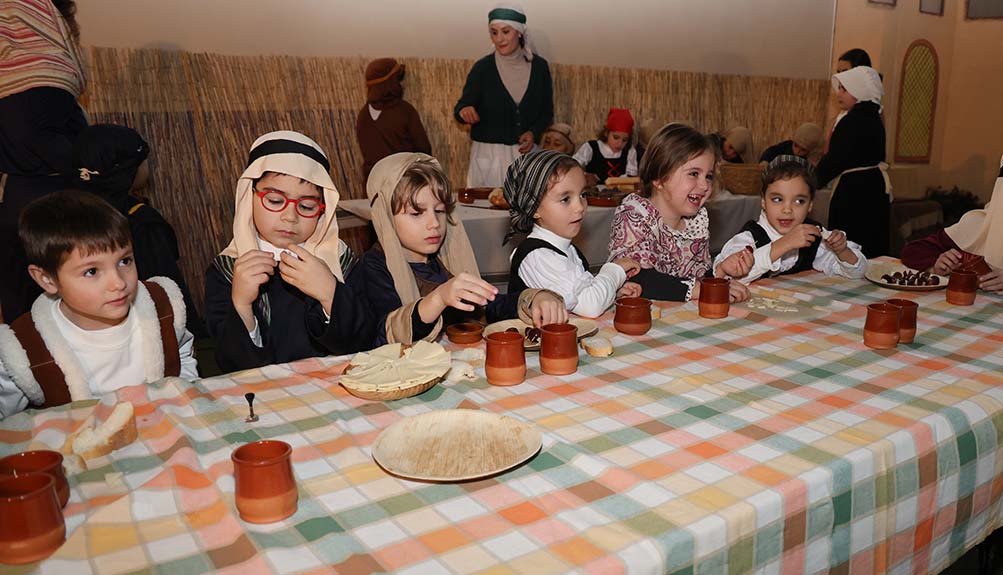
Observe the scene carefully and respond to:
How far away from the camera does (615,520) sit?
1083mm

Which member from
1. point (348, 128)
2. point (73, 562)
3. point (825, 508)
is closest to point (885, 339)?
point (825, 508)

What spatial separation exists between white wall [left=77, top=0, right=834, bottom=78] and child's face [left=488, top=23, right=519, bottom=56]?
870 millimetres

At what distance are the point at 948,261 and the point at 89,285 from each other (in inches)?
119

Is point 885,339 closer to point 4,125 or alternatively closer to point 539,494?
point 539,494

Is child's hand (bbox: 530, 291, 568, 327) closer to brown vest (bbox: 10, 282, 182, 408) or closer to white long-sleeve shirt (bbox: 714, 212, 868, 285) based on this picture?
white long-sleeve shirt (bbox: 714, 212, 868, 285)

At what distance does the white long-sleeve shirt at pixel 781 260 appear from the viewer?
284cm

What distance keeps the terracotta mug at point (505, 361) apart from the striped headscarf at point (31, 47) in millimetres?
2192

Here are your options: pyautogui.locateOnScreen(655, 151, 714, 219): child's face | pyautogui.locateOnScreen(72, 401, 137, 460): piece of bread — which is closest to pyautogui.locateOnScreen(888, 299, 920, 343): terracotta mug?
pyautogui.locateOnScreen(655, 151, 714, 219): child's face

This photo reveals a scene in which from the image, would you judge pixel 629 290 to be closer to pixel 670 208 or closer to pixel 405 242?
pixel 670 208

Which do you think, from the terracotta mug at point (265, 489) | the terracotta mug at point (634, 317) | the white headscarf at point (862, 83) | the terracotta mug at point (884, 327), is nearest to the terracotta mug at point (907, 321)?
the terracotta mug at point (884, 327)

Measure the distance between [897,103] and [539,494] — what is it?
30.0 ft

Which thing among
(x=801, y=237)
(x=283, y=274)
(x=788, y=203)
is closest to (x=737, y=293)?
(x=801, y=237)

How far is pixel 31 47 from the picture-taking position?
103 inches

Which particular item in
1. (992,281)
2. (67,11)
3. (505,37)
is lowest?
(992,281)
